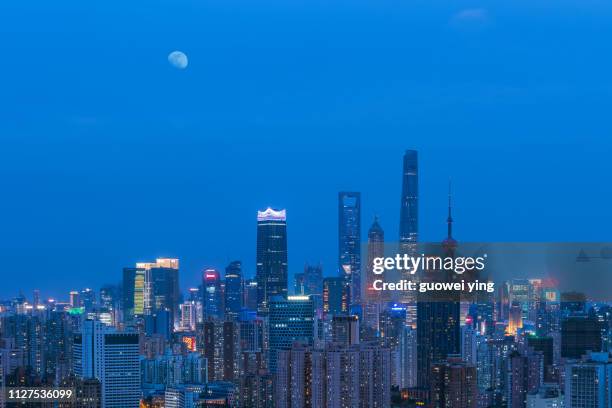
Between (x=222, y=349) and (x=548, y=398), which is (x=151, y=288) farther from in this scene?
(x=548, y=398)

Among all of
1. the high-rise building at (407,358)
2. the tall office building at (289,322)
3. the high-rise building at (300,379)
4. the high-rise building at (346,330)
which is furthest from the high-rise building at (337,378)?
the tall office building at (289,322)

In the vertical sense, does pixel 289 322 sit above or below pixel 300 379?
above

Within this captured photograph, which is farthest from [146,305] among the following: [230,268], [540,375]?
[540,375]

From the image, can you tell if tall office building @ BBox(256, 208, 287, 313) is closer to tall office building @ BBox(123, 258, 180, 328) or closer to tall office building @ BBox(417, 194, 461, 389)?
tall office building @ BBox(123, 258, 180, 328)

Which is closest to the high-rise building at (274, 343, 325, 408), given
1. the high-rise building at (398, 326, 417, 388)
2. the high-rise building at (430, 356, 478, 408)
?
the high-rise building at (398, 326, 417, 388)

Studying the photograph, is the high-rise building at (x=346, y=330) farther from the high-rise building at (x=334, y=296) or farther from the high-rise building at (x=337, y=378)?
the high-rise building at (x=334, y=296)

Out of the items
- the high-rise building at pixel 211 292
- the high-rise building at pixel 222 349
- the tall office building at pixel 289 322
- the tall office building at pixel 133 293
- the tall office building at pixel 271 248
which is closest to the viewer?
the tall office building at pixel 289 322

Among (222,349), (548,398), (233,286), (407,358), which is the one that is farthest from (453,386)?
(233,286)
